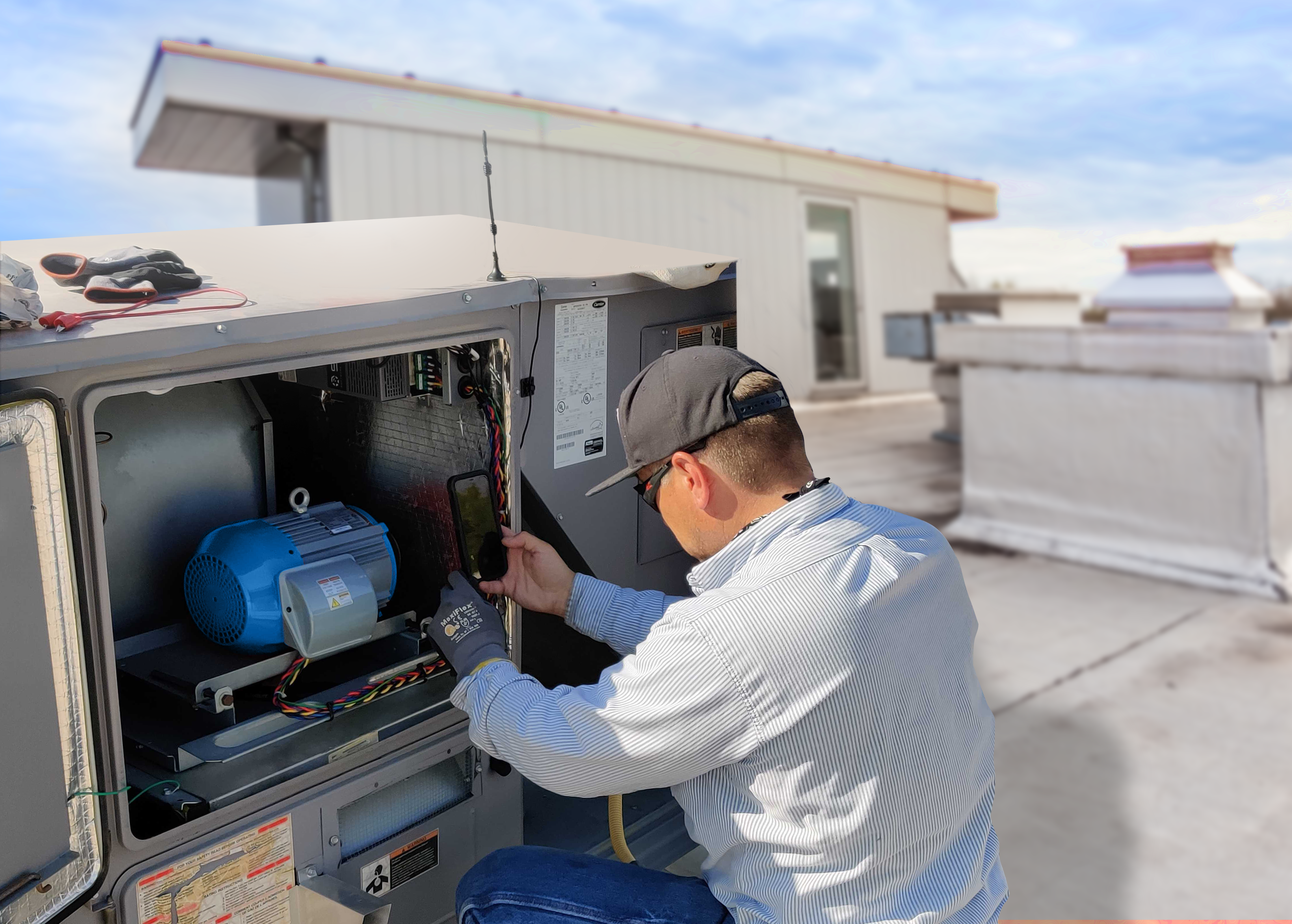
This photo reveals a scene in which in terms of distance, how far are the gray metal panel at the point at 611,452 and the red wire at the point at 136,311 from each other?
20.6 inches

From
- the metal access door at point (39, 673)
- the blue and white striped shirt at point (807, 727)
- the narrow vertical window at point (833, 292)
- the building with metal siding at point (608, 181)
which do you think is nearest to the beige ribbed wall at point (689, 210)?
the building with metal siding at point (608, 181)

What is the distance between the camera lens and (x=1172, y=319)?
30.8 feet

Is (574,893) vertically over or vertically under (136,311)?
under

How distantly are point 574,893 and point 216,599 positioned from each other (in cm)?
81

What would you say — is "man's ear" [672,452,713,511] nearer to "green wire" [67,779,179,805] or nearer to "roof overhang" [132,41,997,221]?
"green wire" [67,779,179,805]

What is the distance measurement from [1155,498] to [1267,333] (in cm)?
106

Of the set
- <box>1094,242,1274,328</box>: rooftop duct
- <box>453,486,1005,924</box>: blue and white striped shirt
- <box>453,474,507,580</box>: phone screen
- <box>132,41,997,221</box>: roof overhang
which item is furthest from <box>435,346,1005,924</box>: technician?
<box>1094,242,1274,328</box>: rooftop duct

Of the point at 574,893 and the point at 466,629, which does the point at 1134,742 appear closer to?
the point at 574,893

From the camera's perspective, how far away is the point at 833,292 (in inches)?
494

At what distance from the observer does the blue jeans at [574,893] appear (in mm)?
1497

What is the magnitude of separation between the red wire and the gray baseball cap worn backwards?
607 millimetres

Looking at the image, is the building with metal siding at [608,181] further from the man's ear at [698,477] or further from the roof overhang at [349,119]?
the man's ear at [698,477]

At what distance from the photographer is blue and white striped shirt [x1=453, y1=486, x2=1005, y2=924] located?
49.9 inches

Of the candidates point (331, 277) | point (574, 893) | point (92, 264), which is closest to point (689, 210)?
point (331, 277)
